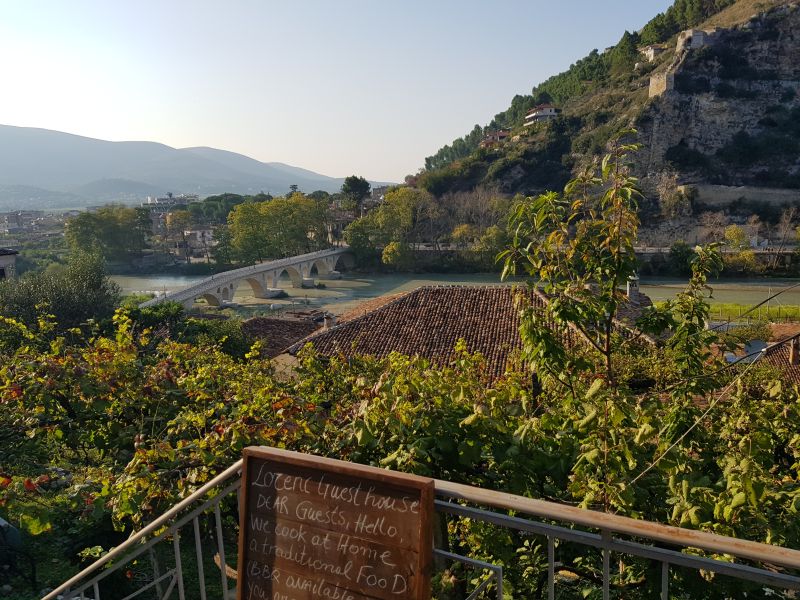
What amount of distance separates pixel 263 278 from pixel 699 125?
150ft

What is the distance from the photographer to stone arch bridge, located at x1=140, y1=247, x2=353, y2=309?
34688 mm

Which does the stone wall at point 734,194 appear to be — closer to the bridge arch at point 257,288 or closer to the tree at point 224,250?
the bridge arch at point 257,288

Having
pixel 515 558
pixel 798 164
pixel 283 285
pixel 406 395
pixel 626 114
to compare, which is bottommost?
pixel 283 285

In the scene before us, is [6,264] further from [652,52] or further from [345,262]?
[652,52]

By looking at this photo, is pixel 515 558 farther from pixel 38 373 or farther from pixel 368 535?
pixel 38 373

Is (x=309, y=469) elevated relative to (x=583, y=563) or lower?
elevated

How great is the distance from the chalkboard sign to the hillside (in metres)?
60.0

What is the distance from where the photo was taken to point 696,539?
5.32 feet

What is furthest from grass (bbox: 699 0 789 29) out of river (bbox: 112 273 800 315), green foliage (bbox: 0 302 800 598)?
green foliage (bbox: 0 302 800 598)

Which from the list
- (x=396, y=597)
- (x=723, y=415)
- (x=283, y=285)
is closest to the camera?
(x=396, y=597)

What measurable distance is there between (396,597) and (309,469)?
480 millimetres

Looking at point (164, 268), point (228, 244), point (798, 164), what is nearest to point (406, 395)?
point (228, 244)

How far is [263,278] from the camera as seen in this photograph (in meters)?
44.9

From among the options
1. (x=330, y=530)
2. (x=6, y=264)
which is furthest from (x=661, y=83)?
(x=330, y=530)
